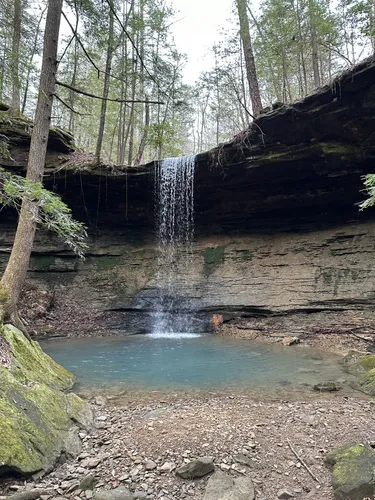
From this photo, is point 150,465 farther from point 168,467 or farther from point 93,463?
point 93,463

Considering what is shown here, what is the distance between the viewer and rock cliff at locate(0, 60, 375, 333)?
9469mm

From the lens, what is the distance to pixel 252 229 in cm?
1298

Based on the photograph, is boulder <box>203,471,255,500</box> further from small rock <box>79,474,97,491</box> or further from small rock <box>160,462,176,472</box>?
small rock <box>79,474,97,491</box>

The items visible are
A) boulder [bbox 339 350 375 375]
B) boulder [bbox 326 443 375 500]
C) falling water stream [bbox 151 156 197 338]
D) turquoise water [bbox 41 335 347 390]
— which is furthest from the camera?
falling water stream [bbox 151 156 197 338]

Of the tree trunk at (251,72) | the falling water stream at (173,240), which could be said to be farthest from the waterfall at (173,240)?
the tree trunk at (251,72)

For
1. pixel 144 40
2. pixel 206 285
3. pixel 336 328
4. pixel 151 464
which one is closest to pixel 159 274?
pixel 206 285

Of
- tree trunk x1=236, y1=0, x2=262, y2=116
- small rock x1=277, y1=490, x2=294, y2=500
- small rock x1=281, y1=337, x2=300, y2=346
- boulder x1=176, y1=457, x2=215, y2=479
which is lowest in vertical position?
small rock x1=277, y1=490, x2=294, y2=500

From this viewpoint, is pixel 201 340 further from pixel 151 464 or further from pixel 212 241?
pixel 151 464

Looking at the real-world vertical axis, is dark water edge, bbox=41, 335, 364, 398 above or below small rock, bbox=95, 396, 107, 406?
above

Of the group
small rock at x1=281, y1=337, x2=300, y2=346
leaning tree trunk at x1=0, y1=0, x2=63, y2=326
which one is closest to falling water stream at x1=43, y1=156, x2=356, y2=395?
small rock at x1=281, y1=337, x2=300, y2=346

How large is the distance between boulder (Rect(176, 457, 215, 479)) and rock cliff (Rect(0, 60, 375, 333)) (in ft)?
24.7

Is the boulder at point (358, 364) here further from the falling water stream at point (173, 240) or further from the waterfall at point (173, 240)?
the waterfall at point (173, 240)

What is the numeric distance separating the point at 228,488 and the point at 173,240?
11170mm

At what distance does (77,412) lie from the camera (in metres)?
3.77
